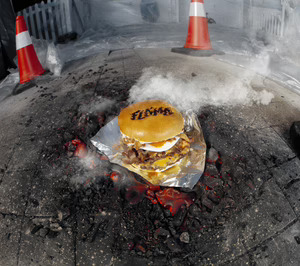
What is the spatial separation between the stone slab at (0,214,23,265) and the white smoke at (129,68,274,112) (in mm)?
1611

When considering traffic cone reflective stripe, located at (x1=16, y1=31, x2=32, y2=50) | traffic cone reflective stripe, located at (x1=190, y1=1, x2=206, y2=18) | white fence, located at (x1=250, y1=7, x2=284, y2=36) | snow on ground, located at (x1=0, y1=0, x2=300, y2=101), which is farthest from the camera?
white fence, located at (x1=250, y1=7, x2=284, y2=36)

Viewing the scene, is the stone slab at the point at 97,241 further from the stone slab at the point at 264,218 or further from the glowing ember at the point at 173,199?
the stone slab at the point at 264,218

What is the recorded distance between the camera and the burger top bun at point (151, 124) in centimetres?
218

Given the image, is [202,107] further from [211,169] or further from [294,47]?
[294,47]

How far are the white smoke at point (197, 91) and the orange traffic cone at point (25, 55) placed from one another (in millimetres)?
1723

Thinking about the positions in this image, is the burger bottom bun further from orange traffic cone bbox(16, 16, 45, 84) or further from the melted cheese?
orange traffic cone bbox(16, 16, 45, 84)

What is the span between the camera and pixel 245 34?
6.91 m

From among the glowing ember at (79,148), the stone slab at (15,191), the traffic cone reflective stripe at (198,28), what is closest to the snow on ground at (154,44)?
the traffic cone reflective stripe at (198,28)

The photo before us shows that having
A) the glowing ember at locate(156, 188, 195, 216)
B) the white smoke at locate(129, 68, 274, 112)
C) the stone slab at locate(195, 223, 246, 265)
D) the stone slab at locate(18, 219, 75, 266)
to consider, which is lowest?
the stone slab at locate(195, 223, 246, 265)

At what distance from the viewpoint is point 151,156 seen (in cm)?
229

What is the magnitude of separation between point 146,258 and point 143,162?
2.51 feet

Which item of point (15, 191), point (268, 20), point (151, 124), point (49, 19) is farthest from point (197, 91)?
point (268, 20)

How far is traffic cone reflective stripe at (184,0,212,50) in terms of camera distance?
3.94 meters

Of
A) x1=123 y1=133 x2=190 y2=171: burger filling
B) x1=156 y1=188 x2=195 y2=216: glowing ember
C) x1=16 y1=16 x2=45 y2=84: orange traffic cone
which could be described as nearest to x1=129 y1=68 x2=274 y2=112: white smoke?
x1=123 y1=133 x2=190 y2=171: burger filling
